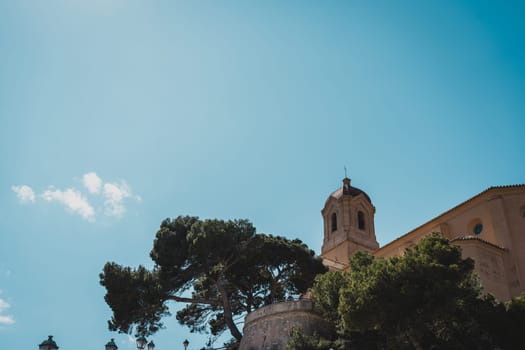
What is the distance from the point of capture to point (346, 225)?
1380 inches

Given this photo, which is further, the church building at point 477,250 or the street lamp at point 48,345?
the church building at point 477,250

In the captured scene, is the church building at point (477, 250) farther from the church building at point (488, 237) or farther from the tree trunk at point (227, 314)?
the tree trunk at point (227, 314)

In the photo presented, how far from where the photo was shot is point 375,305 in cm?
1404

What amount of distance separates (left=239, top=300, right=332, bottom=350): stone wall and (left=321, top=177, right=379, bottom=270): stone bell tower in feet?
43.9

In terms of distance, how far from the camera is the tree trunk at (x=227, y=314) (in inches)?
891

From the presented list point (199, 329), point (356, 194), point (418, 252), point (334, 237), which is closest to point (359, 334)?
point (418, 252)

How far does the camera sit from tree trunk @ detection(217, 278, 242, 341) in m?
22.6

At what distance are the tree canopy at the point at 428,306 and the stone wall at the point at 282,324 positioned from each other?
12.6ft

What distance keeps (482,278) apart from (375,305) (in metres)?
9.61

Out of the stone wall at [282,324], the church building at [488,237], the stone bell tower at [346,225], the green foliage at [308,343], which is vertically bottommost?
the green foliage at [308,343]

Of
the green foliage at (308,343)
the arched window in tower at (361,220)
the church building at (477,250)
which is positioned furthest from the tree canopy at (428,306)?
the arched window in tower at (361,220)

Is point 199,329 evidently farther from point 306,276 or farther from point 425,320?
point 425,320

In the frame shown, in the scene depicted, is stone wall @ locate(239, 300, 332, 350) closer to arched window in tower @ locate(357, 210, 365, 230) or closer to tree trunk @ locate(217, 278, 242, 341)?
tree trunk @ locate(217, 278, 242, 341)

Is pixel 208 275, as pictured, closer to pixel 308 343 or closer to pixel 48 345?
pixel 308 343
